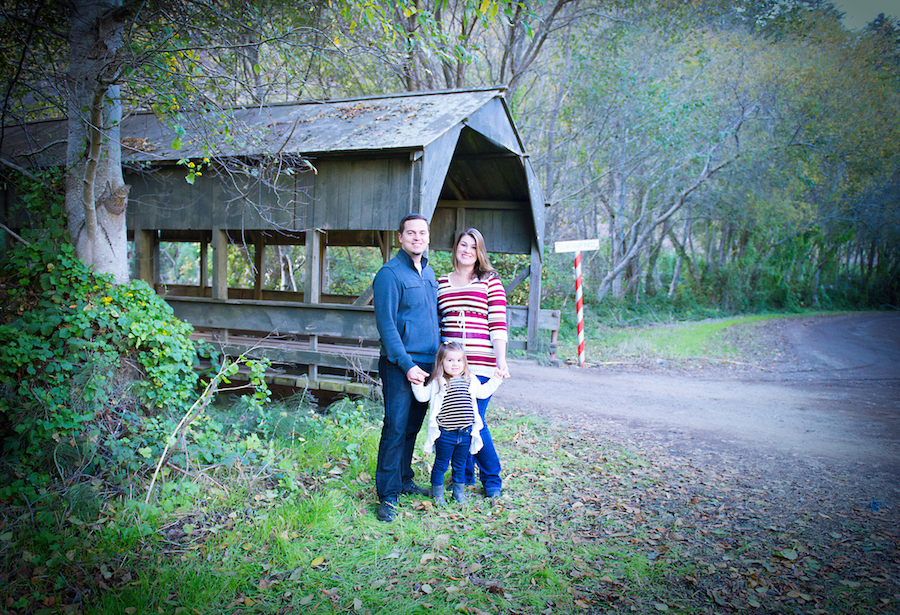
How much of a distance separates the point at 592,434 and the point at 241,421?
3.76 metres

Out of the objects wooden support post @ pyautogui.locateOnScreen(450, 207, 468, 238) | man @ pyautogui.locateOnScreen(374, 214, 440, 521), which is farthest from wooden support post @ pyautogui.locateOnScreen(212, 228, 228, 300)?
man @ pyautogui.locateOnScreen(374, 214, 440, 521)

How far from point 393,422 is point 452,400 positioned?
432mm

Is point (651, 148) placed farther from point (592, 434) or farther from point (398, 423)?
point (398, 423)

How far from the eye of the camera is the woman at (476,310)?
374 cm

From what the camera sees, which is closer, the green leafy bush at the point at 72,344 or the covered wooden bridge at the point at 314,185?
the green leafy bush at the point at 72,344

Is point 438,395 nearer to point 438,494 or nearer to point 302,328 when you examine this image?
point 438,494

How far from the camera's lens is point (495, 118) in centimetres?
A: 746

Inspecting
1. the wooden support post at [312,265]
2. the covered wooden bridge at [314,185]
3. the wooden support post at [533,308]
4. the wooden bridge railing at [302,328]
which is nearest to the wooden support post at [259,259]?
the covered wooden bridge at [314,185]

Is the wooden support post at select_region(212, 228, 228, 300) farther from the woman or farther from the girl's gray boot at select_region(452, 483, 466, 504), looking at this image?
the girl's gray boot at select_region(452, 483, 466, 504)

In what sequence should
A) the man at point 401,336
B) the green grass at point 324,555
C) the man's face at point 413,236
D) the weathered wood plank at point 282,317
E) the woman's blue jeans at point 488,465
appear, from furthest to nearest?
the weathered wood plank at point 282,317
the woman's blue jeans at point 488,465
the man's face at point 413,236
the man at point 401,336
the green grass at point 324,555

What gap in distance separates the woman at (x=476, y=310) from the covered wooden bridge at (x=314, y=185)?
2.51 m

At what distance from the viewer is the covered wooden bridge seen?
6.52m

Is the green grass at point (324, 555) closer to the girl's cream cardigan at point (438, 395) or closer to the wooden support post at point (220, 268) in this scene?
the girl's cream cardigan at point (438, 395)

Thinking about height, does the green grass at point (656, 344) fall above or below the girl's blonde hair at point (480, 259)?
below
